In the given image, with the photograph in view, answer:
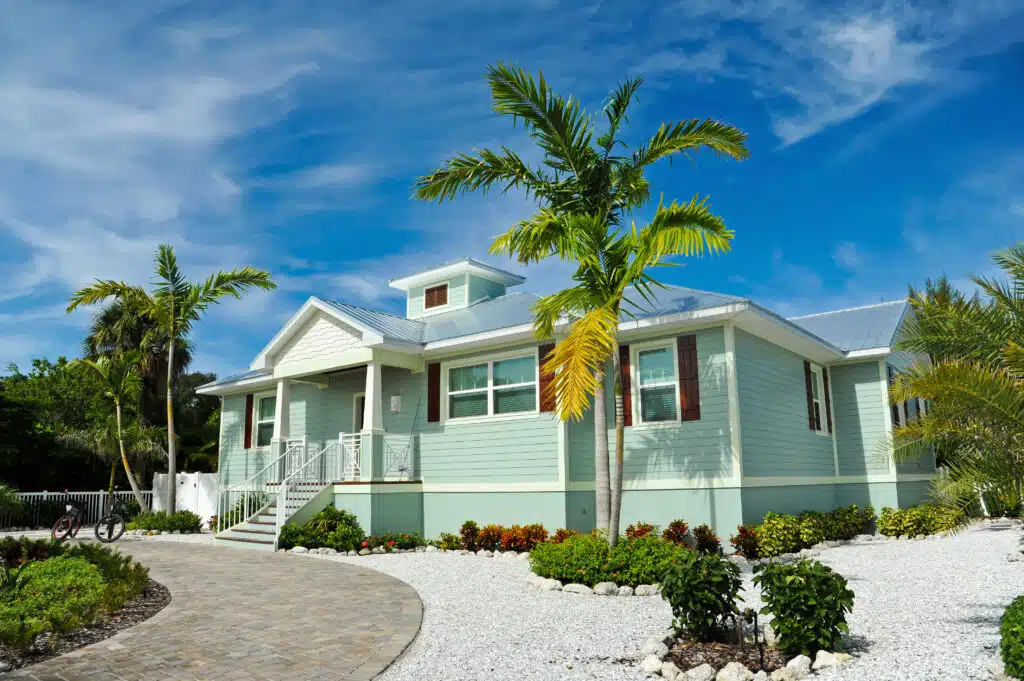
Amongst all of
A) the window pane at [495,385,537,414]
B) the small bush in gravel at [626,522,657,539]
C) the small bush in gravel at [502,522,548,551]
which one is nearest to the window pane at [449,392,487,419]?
the window pane at [495,385,537,414]

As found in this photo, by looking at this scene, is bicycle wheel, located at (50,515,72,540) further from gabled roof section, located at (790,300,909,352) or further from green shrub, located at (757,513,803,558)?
gabled roof section, located at (790,300,909,352)

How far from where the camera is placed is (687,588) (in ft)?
21.1

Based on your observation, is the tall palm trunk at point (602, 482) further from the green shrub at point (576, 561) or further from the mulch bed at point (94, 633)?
the mulch bed at point (94, 633)

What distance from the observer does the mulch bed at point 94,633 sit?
252 inches

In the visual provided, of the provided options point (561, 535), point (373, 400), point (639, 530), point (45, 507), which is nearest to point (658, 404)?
point (639, 530)

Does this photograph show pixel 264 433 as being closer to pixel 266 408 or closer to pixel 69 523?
pixel 266 408

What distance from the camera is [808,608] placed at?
5.95m

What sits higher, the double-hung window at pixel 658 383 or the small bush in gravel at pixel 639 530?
the double-hung window at pixel 658 383

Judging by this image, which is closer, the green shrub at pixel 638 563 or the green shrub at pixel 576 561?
the green shrub at pixel 638 563

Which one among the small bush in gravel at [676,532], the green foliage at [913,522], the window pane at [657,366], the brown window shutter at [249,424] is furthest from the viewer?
the brown window shutter at [249,424]

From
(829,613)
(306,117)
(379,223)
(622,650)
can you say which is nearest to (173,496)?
(379,223)

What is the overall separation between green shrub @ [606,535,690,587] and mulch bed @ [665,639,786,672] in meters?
3.39

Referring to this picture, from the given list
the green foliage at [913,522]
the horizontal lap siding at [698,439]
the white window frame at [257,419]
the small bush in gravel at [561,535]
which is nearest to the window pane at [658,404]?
the horizontal lap siding at [698,439]

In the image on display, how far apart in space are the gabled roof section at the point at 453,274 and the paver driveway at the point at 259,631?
906 centimetres
